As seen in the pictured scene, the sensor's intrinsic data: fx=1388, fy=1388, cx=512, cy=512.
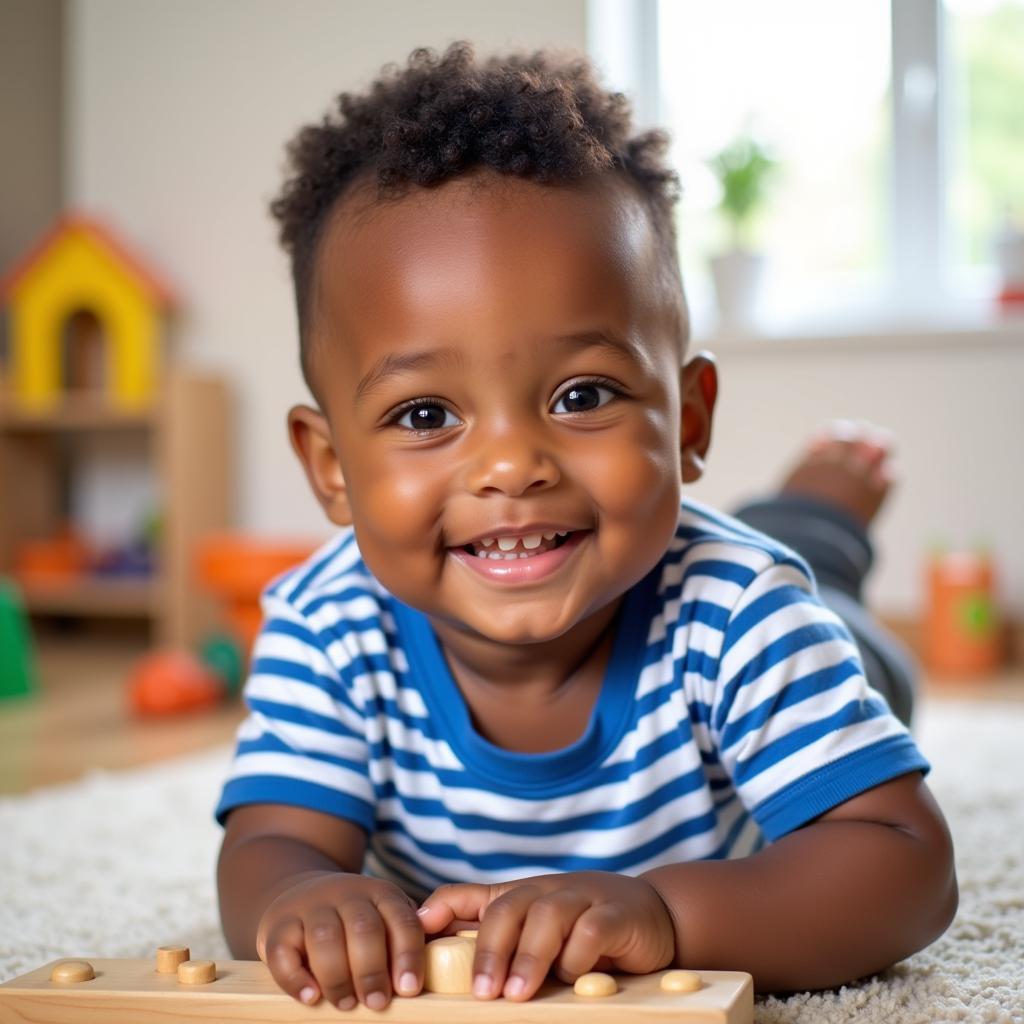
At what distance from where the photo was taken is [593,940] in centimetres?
56

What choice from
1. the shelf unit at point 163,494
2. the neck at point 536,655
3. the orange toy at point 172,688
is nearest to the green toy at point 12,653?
the orange toy at point 172,688

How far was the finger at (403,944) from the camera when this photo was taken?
0.57 metres

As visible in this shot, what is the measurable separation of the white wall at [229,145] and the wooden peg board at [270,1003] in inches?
83.5

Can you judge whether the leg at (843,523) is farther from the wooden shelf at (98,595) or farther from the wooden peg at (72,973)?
the wooden shelf at (98,595)

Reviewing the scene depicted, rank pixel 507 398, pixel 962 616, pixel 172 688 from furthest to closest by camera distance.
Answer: pixel 962 616, pixel 172 688, pixel 507 398

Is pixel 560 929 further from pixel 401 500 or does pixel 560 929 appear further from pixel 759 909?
pixel 401 500

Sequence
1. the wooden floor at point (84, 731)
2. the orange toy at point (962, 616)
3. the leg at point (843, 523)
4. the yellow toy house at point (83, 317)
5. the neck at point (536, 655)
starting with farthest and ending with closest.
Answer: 1. the yellow toy house at point (83, 317)
2. the orange toy at point (962, 616)
3. the wooden floor at point (84, 731)
4. the leg at point (843, 523)
5. the neck at point (536, 655)

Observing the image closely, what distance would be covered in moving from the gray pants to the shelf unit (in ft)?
4.97

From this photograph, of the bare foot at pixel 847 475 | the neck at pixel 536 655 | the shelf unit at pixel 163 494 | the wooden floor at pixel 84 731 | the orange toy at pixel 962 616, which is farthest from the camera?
the shelf unit at pixel 163 494

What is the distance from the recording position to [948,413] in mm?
2266

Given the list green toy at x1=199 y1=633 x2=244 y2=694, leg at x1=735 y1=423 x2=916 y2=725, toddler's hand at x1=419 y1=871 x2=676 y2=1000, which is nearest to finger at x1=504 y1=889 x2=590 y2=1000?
toddler's hand at x1=419 y1=871 x2=676 y2=1000

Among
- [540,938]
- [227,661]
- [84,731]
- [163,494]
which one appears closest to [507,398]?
[540,938]

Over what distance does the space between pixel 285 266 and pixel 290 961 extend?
2.03 meters

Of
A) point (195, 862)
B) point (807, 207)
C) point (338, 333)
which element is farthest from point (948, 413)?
point (338, 333)
